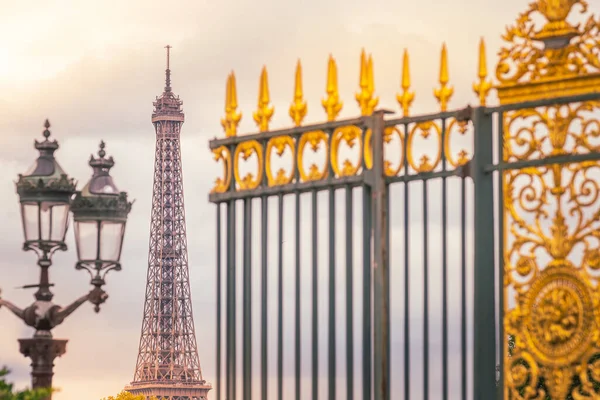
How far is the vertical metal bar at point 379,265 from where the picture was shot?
14.1 meters

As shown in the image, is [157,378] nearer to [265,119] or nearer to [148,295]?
[148,295]

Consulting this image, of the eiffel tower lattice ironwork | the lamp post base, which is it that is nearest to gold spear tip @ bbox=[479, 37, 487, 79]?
the lamp post base

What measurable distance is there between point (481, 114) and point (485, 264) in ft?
3.50

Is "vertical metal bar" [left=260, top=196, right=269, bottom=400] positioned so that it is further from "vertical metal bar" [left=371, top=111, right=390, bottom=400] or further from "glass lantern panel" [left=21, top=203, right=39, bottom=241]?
Answer: "glass lantern panel" [left=21, top=203, right=39, bottom=241]

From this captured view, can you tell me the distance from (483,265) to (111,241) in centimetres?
397

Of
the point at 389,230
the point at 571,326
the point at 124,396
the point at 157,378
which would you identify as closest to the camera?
the point at 571,326

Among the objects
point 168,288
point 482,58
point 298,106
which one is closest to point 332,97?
point 298,106

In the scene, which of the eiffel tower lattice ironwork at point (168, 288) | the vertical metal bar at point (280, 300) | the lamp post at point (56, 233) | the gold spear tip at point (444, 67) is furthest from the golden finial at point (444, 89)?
the eiffel tower lattice ironwork at point (168, 288)

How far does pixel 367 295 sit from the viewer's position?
46.7 ft

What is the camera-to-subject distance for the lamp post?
53.4 ft

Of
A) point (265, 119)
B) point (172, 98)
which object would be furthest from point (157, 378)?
point (265, 119)

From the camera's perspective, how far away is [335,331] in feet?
47.1

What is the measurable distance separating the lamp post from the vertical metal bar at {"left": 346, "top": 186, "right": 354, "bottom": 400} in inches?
109

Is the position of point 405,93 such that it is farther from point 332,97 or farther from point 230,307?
point 230,307
